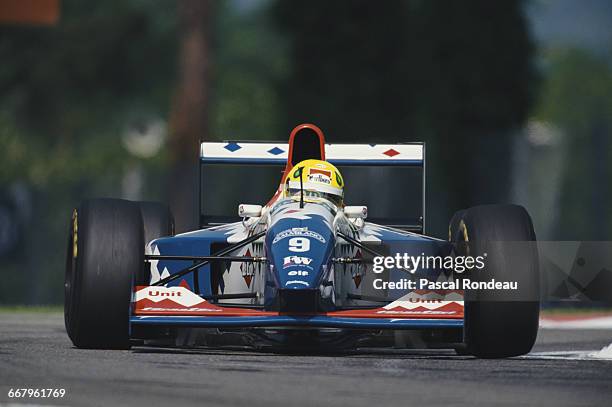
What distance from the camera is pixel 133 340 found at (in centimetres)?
1169

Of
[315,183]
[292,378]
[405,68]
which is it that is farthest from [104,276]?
[405,68]

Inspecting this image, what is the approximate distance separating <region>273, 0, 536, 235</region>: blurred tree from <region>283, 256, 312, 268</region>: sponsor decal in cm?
2613

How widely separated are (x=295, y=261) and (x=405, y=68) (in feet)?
96.5

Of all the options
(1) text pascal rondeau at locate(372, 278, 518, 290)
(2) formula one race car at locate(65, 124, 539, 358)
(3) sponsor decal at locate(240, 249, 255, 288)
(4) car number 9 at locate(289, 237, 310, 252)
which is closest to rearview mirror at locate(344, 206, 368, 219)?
(2) formula one race car at locate(65, 124, 539, 358)

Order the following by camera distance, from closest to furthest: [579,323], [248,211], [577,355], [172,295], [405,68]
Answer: [172,295], [577,355], [248,211], [579,323], [405,68]

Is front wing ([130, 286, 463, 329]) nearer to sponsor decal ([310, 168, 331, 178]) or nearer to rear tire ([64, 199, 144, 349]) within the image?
rear tire ([64, 199, 144, 349])

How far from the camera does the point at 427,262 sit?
11242 millimetres

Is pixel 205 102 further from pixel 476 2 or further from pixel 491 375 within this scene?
pixel 491 375

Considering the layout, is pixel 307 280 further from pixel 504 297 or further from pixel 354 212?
pixel 354 212

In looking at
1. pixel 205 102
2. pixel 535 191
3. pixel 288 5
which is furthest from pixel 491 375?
pixel 288 5

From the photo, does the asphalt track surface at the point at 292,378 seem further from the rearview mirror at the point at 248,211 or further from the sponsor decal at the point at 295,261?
the rearview mirror at the point at 248,211

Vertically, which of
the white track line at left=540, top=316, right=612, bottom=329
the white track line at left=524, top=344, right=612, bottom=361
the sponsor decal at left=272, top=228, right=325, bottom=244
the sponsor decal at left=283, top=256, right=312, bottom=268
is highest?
the sponsor decal at left=272, top=228, right=325, bottom=244

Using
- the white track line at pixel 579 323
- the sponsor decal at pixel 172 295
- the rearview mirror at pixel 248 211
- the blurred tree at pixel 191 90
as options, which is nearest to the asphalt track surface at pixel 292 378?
the sponsor decal at pixel 172 295

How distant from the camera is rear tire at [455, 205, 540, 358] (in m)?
10.6
